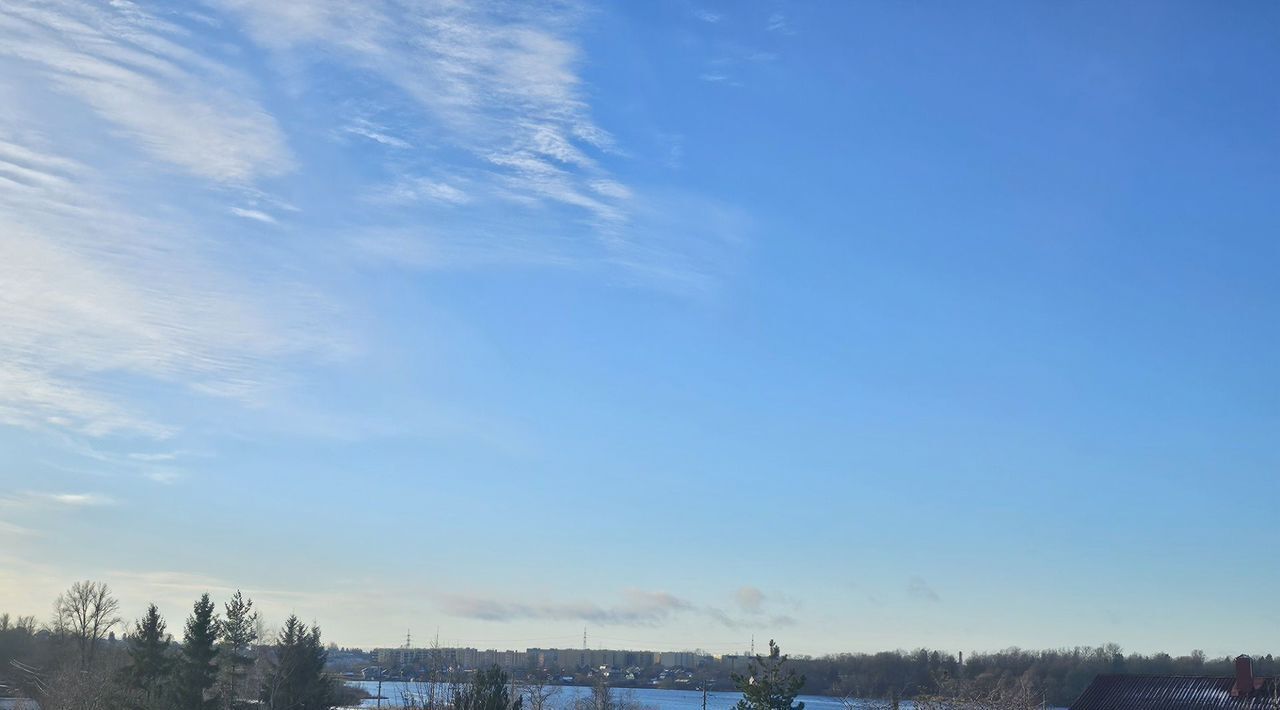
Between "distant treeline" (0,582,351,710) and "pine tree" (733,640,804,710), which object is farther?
"distant treeline" (0,582,351,710)

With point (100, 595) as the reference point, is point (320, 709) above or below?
below

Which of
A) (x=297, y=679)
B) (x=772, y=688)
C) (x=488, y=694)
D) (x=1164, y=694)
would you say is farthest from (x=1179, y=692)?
(x=297, y=679)

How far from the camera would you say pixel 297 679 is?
65.8 m

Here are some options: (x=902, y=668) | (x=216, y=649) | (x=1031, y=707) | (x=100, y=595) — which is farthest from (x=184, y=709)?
(x=902, y=668)

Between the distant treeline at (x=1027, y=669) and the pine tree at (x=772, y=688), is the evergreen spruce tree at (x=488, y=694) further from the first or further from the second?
the distant treeline at (x=1027, y=669)

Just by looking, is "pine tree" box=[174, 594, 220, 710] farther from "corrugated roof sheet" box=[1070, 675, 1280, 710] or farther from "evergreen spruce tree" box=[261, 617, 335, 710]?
"corrugated roof sheet" box=[1070, 675, 1280, 710]

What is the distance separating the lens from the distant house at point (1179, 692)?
182ft

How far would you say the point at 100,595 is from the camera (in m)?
98.9

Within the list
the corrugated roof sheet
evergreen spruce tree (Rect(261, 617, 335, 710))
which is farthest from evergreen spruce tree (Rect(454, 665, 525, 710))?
the corrugated roof sheet

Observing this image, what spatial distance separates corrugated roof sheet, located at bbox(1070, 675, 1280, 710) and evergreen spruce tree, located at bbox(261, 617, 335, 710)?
129 ft

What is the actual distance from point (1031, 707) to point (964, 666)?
97.2m

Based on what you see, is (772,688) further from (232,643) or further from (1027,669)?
(1027,669)

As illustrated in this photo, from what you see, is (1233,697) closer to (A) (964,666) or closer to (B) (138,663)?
(B) (138,663)

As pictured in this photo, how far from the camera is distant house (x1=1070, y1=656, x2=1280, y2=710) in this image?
55531mm
